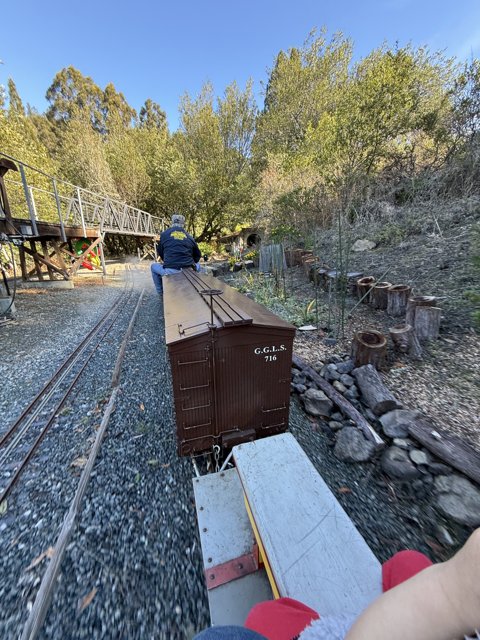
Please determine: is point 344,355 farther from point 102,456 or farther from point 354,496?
point 102,456

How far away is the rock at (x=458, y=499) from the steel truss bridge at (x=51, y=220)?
25.8 feet

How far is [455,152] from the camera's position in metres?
8.06

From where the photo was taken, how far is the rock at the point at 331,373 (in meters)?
3.16

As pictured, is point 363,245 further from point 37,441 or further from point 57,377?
point 37,441

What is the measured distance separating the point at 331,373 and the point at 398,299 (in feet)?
6.61

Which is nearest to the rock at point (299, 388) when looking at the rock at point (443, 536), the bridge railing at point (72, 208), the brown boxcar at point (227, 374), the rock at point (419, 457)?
the brown boxcar at point (227, 374)

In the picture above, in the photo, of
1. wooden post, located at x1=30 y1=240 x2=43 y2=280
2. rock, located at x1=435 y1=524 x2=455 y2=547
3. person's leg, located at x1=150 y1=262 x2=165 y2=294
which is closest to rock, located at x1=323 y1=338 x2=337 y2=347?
rock, located at x1=435 y1=524 x2=455 y2=547

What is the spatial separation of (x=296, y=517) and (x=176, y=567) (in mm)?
860

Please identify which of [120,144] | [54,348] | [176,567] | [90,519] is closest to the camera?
[176,567]

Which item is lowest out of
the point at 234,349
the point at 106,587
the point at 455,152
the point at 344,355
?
→ the point at 106,587

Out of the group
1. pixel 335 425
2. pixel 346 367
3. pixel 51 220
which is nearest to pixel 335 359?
pixel 346 367

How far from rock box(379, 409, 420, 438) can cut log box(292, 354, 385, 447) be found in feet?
0.39

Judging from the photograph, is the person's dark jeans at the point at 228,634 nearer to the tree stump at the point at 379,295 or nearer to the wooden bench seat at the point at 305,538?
the wooden bench seat at the point at 305,538

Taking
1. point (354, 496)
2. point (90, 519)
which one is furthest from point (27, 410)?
point (354, 496)
